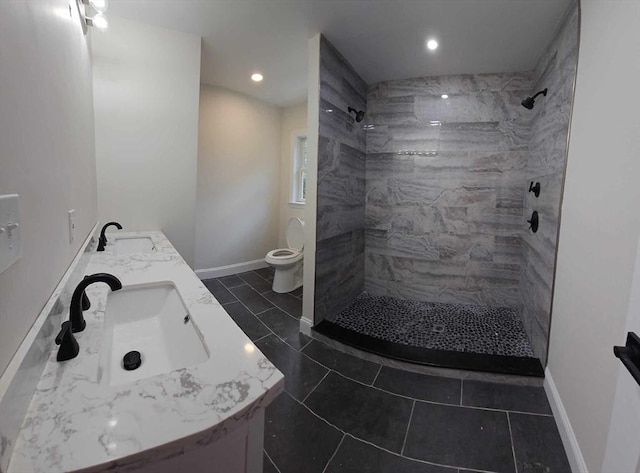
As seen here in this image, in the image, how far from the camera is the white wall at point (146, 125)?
6.81 feet

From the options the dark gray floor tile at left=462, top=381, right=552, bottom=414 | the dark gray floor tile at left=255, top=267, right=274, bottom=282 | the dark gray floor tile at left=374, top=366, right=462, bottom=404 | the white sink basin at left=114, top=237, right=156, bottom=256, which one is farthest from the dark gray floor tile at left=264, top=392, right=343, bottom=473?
the dark gray floor tile at left=255, top=267, right=274, bottom=282

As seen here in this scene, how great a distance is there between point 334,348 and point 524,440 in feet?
4.08

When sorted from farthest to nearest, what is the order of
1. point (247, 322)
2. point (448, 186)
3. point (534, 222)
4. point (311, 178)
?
point (448, 186) < point (247, 322) < point (311, 178) < point (534, 222)

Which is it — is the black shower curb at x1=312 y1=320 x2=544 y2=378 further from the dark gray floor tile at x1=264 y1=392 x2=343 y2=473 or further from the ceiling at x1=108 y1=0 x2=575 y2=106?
the ceiling at x1=108 y1=0 x2=575 y2=106

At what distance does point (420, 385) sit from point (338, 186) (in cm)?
176

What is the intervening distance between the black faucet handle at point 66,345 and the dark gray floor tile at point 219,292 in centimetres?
235

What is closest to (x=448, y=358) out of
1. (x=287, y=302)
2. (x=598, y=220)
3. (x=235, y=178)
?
(x=598, y=220)

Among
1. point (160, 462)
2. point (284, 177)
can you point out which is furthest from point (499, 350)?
point (284, 177)

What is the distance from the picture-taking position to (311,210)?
2.35m

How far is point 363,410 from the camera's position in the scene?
1579 mm

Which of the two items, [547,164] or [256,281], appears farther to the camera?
[256,281]

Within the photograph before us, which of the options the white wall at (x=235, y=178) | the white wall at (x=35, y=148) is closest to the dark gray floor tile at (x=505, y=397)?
the white wall at (x=35, y=148)

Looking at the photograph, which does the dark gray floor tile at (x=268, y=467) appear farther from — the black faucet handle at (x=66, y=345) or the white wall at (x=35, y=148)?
the white wall at (x=35, y=148)

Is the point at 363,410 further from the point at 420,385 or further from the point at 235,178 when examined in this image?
the point at 235,178
